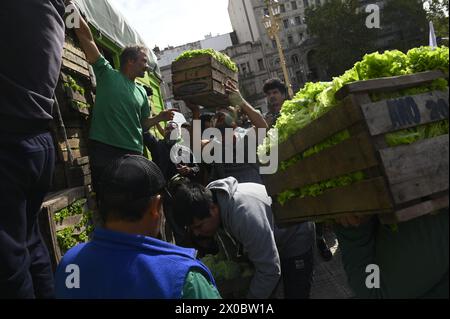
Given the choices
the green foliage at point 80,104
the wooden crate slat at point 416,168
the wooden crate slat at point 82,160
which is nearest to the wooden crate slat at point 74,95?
the green foliage at point 80,104

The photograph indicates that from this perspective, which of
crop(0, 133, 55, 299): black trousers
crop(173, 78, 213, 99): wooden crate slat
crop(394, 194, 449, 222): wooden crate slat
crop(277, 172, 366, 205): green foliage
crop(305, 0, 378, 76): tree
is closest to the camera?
crop(394, 194, 449, 222): wooden crate slat

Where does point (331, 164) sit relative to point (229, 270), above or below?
above

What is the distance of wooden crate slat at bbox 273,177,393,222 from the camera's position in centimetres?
164

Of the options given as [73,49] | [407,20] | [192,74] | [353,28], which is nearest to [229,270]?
[73,49]

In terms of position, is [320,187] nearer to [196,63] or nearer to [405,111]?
[405,111]

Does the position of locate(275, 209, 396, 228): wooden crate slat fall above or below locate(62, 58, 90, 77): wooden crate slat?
below

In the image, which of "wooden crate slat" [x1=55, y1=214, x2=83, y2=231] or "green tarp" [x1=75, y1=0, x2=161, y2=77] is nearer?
"wooden crate slat" [x1=55, y1=214, x2=83, y2=231]

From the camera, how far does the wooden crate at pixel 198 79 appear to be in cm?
579

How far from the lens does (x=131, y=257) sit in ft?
5.82

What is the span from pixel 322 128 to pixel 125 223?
1.17 m

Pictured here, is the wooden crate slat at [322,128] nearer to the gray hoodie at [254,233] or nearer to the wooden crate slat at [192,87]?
the gray hoodie at [254,233]

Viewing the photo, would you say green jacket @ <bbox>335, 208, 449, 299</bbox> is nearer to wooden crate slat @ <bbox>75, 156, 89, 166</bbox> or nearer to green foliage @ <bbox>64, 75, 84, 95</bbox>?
wooden crate slat @ <bbox>75, 156, 89, 166</bbox>

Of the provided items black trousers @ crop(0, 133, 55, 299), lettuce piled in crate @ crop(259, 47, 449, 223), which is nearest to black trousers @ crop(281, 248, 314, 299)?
lettuce piled in crate @ crop(259, 47, 449, 223)
